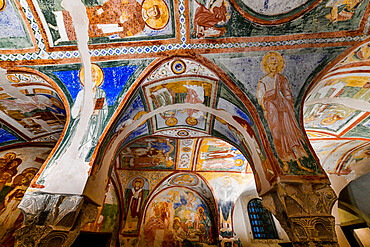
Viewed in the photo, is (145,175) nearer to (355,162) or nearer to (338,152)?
(338,152)

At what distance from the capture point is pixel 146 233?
9883mm

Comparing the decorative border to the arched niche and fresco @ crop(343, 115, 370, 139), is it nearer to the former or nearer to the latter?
the arched niche

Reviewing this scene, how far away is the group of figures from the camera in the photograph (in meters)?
7.32

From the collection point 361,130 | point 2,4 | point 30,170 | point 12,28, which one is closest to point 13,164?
point 30,170

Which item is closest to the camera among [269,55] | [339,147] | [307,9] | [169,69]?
[307,9]

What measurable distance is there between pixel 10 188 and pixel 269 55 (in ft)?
33.8

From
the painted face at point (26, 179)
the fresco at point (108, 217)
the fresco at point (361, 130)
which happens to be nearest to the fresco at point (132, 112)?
the fresco at point (108, 217)

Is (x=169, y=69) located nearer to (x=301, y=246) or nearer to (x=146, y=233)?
(x=301, y=246)

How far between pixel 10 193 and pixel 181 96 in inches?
305

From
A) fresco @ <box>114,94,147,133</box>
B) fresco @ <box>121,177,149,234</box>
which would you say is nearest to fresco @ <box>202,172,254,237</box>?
fresco @ <box>121,177,149,234</box>

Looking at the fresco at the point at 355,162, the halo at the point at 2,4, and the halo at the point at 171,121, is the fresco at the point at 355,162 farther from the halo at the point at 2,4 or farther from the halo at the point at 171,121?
the halo at the point at 2,4

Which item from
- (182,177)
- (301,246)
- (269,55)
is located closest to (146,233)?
(182,177)

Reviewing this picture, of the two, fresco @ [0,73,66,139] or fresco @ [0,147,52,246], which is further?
fresco @ [0,147,52,246]

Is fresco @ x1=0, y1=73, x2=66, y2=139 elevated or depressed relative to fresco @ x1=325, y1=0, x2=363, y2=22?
depressed
